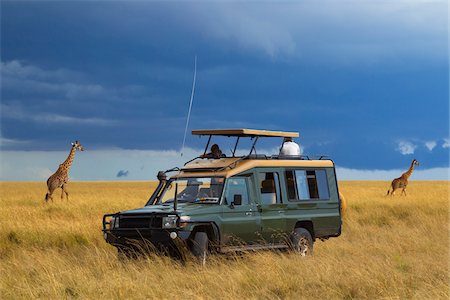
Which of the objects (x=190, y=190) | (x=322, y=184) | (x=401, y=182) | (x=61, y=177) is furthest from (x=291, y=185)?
(x=401, y=182)

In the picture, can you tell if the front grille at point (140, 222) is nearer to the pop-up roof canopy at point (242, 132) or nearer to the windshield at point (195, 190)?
the windshield at point (195, 190)

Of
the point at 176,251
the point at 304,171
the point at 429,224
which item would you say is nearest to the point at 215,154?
the point at 304,171

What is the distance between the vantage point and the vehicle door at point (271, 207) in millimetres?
13383

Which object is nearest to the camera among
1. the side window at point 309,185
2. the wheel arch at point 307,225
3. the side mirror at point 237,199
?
the side mirror at point 237,199

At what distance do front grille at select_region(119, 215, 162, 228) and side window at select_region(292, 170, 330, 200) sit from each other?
320cm

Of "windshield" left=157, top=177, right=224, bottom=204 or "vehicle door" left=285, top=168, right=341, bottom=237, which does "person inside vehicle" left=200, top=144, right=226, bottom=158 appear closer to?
"windshield" left=157, top=177, right=224, bottom=204

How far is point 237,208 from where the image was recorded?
1280 centimetres

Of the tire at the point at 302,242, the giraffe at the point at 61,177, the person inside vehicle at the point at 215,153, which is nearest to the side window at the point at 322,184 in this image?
the tire at the point at 302,242

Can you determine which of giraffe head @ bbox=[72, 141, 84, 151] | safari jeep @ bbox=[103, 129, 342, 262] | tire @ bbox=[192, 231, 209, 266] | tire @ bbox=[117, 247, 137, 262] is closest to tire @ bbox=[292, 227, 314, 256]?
safari jeep @ bbox=[103, 129, 342, 262]

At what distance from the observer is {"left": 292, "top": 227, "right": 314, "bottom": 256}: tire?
14.0m

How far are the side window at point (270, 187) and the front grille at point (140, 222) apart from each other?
2.41m

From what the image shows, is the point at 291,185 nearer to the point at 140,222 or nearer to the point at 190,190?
the point at 190,190

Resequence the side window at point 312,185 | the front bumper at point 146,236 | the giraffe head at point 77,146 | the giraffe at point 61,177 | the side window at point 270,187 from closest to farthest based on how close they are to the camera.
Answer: the front bumper at point 146,236
the side window at point 270,187
the side window at point 312,185
the giraffe at point 61,177
the giraffe head at point 77,146

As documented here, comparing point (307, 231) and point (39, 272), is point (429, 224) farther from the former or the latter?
point (39, 272)
